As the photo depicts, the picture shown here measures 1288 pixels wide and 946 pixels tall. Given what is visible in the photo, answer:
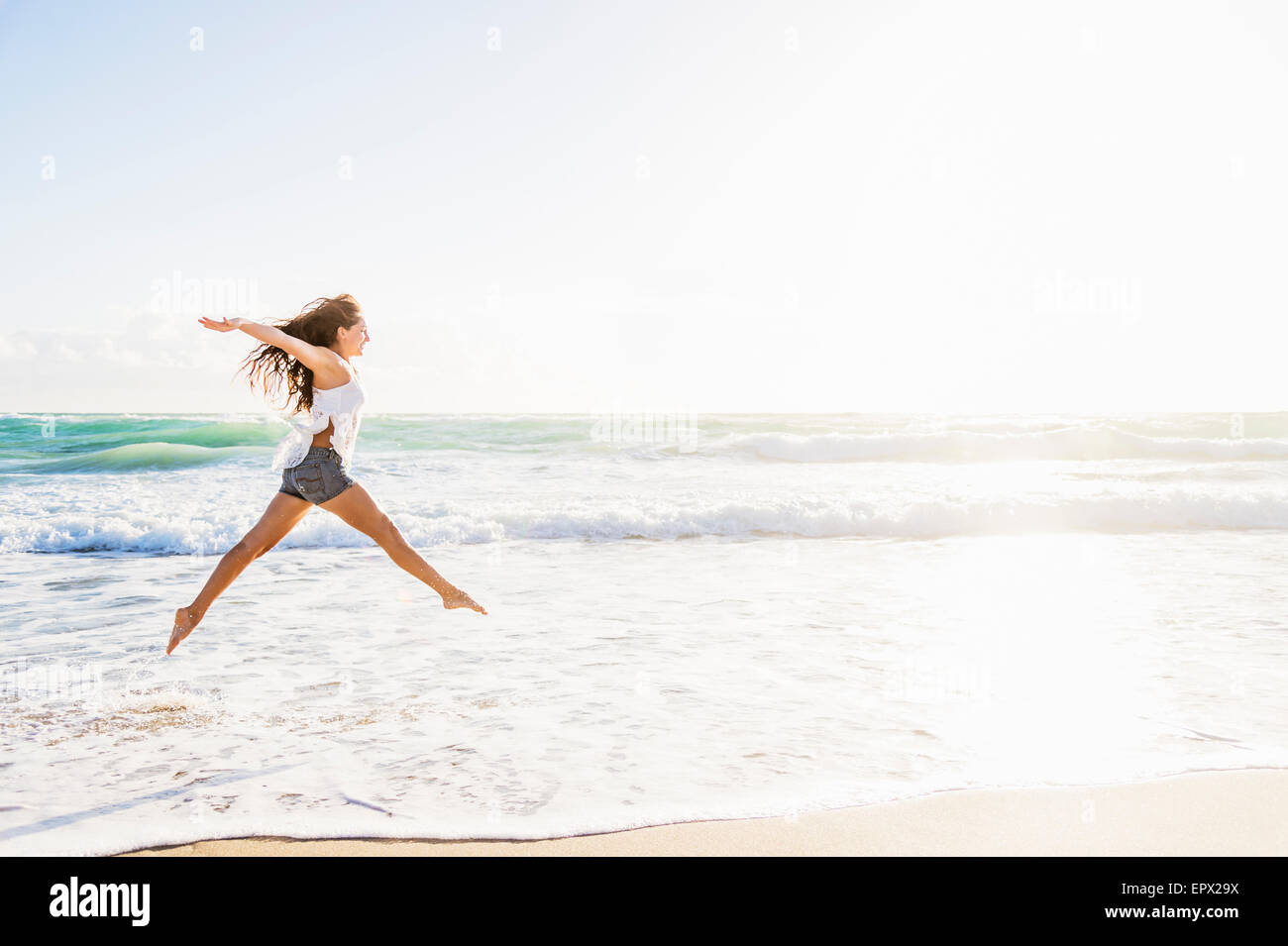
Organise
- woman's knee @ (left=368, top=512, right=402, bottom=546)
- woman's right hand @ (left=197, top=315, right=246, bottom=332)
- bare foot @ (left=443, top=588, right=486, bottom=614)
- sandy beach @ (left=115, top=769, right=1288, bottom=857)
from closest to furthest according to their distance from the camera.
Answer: sandy beach @ (left=115, top=769, right=1288, bottom=857) < woman's right hand @ (left=197, top=315, right=246, bottom=332) < woman's knee @ (left=368, top=512, right=402, bottom=546) < bare foot @ (left=443, top=588, right=486, bottom=614)

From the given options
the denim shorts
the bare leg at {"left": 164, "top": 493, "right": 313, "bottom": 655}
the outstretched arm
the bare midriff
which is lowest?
the bare leg at {"left": 164, "top": 493, "right": 313, "bottom": 655}

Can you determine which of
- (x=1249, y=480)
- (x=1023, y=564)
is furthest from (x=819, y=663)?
(x=1249, y=480)

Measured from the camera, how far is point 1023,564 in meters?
8.67

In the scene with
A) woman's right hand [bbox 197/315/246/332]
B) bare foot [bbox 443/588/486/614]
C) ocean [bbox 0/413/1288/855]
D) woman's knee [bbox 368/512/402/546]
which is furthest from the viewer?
bare foot [bbox 443/588/486/614]

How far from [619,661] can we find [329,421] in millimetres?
2250

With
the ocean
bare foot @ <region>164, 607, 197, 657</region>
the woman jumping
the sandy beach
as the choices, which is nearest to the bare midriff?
the woman jumping

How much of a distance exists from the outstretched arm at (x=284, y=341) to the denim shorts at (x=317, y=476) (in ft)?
1.40

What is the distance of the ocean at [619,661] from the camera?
3264 mm

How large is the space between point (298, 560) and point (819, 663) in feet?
19.8

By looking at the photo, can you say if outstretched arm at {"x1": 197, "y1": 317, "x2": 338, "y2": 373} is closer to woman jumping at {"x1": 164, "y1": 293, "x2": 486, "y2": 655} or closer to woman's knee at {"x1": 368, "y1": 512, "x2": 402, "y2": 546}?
woman jumping at {"x1": 164, "y1": 293, "x2": 486, "y2": 655}

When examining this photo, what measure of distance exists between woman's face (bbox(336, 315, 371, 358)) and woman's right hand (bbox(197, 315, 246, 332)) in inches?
24.2

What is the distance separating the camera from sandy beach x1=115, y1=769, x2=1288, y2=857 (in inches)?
108
